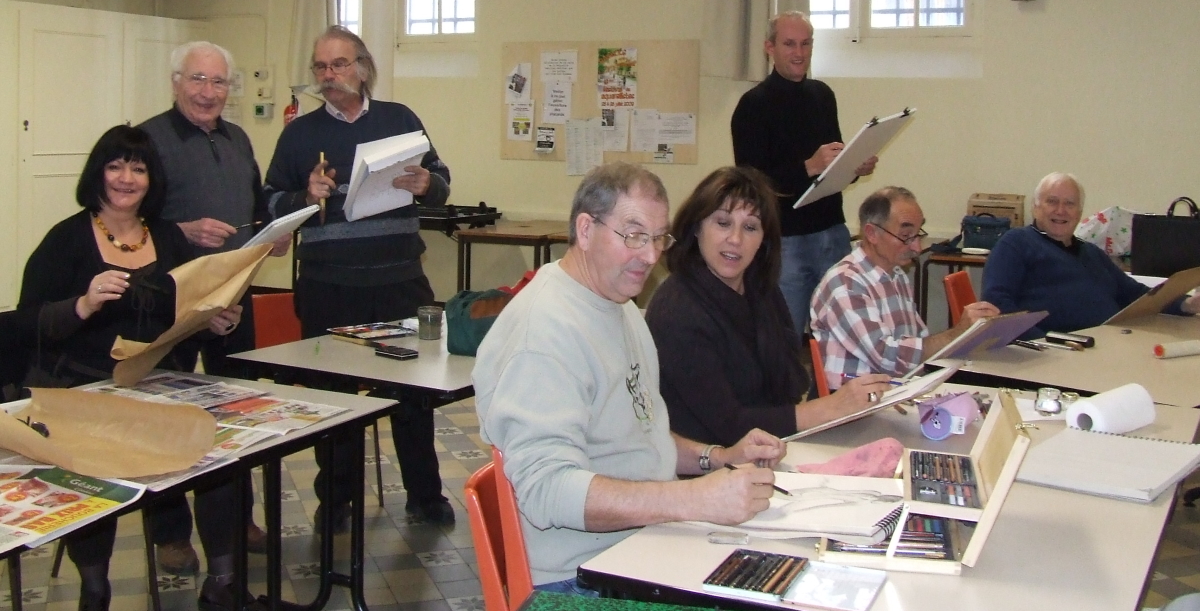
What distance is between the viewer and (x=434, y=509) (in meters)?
3.80

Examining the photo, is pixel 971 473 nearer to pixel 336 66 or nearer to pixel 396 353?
pixel 396 353

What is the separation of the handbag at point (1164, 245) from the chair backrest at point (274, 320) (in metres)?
3.79

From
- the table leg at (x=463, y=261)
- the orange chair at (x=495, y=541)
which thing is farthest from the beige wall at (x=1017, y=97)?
the orange chair at (x=495, y=541)

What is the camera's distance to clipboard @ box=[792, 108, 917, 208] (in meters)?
3.74

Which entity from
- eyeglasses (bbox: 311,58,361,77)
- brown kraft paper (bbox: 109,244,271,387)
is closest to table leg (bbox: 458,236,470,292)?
eyeglasses (bbox: 311,58,361,77)

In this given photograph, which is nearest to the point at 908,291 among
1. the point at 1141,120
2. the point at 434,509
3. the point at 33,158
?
the point at 434,509

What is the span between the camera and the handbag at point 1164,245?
492cm

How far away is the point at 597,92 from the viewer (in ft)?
23.7

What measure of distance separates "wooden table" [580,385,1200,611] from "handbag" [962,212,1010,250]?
4165 mm

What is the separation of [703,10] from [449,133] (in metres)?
2.09

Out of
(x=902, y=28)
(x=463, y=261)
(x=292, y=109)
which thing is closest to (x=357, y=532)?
(x=463, y=261)

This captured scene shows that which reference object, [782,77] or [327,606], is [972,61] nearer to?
[782,77]

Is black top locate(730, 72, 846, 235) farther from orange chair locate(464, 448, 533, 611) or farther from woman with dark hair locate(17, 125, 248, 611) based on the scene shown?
orange chair locate(464, 448, 533, 611)

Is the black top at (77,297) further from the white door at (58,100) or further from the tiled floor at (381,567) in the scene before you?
the white door at (58,100)
